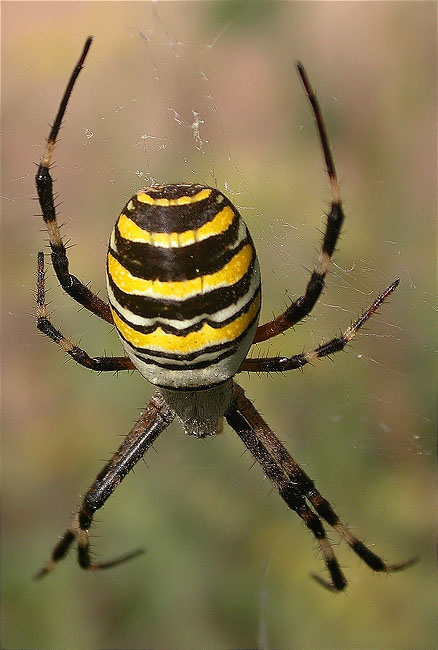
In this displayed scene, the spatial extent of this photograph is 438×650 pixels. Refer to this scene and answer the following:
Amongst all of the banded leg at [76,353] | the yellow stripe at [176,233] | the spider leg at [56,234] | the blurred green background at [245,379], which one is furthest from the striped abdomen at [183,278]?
the blurred green background at [245,379]

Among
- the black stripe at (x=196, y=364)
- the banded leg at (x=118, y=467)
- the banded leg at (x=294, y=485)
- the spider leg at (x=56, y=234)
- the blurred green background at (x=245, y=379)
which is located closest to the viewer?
the black stripe at (x=196, y=364)

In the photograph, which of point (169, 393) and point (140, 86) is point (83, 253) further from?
point (169, 393)

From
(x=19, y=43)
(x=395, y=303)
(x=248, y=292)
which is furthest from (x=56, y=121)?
(x=19, y=43)

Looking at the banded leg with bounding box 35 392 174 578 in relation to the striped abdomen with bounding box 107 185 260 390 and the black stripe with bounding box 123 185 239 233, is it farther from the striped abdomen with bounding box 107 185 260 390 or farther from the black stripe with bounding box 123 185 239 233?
the black stripe with bounding box 123 185 239 233

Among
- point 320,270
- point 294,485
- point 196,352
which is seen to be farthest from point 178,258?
point 294,485

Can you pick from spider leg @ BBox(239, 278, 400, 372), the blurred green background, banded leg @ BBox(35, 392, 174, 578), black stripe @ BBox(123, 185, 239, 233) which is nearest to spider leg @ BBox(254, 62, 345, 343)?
spider leg @ BBox(239, 278, 400, 372)

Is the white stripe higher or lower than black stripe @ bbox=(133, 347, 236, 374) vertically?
higher

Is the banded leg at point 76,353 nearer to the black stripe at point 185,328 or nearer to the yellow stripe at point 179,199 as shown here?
the black stripe at point 185,328
